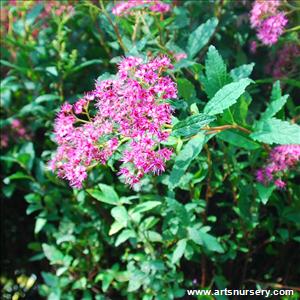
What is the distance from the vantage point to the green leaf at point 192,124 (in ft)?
3.29

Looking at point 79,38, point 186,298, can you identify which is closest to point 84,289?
point 186,298

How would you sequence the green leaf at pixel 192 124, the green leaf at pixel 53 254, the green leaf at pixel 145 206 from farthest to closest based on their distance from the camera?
the green leaf at pixel 53 254
the green leaf at pixel 145 206
the green leaf at pixel 192 124

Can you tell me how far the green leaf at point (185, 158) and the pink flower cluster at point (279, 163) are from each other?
32 centimetres

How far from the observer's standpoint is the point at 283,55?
1654 mm

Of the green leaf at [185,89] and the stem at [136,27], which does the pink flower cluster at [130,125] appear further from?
the stem at [136,27]

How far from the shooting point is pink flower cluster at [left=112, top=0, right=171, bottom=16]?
1531mm

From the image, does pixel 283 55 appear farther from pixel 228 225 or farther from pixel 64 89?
pixel 64 89

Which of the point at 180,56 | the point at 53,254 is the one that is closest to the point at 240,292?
the point at 53,254

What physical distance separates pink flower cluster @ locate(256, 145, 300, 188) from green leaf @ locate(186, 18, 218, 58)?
0.42 m

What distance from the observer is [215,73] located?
121cm

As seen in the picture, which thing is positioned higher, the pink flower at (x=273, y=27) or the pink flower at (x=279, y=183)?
the pink flower at (x=273, y=27)

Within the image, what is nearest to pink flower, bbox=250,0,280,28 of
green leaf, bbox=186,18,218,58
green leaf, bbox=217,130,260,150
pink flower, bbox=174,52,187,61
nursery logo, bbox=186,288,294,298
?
green leaf, bbox=186,18,218,58

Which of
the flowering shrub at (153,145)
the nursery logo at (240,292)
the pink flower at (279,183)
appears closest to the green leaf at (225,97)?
the flowering shrub at (153,145)

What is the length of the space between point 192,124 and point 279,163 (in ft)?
1.55
